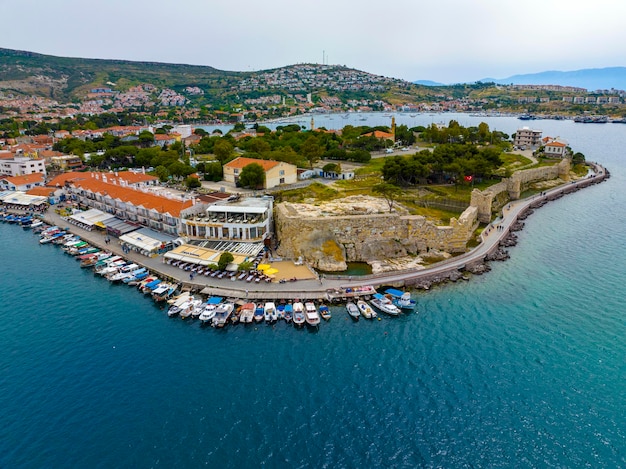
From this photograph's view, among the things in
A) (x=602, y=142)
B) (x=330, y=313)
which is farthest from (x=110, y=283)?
(x=602, y=142)

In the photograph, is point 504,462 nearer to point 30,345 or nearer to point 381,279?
point 381,279

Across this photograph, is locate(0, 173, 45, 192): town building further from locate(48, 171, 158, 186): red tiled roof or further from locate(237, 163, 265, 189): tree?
locate(237, 163, 265, 189): tree

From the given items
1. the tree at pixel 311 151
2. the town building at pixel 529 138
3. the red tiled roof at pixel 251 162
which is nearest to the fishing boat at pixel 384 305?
the red tiled roof at pixel 251 162

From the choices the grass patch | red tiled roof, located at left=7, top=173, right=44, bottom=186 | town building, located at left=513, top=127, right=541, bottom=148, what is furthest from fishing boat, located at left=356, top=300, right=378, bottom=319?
town building, located at left=513, top=127, right=541, bottom=148

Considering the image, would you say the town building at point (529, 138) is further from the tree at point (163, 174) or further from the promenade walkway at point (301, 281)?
the tree at point (163, 174)

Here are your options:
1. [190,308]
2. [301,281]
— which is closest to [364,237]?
[301,281]

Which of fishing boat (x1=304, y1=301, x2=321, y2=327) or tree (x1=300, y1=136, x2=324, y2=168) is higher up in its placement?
tree (x1=300, y1=136, x2=324, y2=168)

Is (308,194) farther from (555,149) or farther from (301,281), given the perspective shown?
(555,149)
